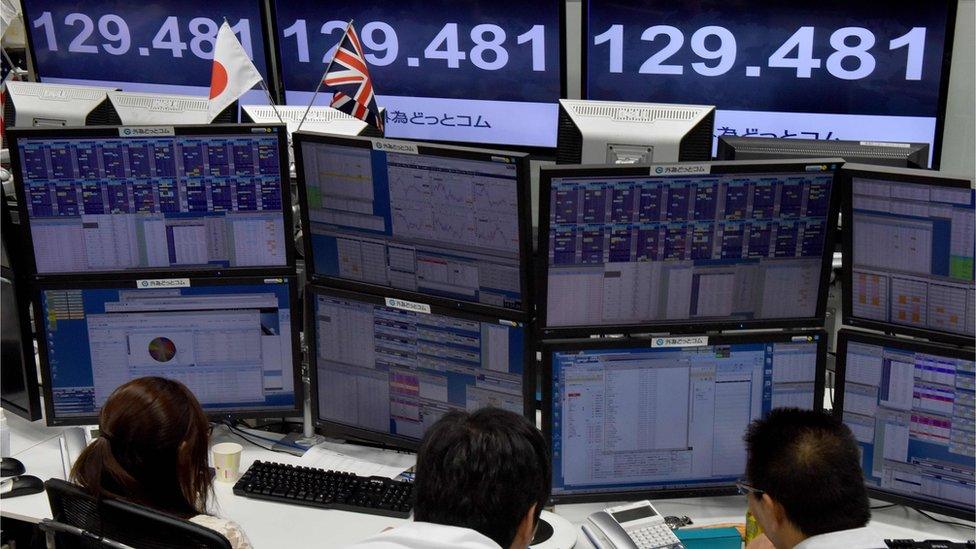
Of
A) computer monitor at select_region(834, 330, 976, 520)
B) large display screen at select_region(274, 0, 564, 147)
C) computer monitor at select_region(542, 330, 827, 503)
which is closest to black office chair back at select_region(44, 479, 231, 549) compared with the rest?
computer monitor at select_region(542, 330, 827, 503)

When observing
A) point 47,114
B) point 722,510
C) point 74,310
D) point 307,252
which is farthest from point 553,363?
point 47,114

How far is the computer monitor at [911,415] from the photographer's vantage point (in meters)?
2.10

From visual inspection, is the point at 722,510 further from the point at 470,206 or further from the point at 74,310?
the point at 74,310

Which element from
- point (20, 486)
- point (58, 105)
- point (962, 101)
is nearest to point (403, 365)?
point (20, 486)

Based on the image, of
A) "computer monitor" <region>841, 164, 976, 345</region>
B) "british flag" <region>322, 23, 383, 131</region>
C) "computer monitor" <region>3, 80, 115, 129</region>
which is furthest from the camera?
"computer monitor" <region>3, 80, 115, 129</region>

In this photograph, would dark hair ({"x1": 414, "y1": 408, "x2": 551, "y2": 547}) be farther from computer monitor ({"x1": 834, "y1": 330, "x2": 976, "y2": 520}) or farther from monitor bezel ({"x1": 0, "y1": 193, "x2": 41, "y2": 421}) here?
monitor bezel ({"x1": 0, "y1": 193, "x2": 41, "y2": 421})

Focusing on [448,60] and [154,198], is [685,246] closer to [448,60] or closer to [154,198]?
[154,198]

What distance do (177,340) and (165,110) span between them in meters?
0.86

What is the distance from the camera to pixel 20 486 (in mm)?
2350

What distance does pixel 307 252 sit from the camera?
95.9 inches

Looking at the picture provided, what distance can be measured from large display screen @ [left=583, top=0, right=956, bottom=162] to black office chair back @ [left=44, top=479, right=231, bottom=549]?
3.55m

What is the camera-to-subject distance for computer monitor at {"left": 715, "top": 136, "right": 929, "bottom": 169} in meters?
2.54

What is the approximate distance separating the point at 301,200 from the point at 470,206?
1.53 ft

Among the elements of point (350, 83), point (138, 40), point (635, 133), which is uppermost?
point (138, 40)
